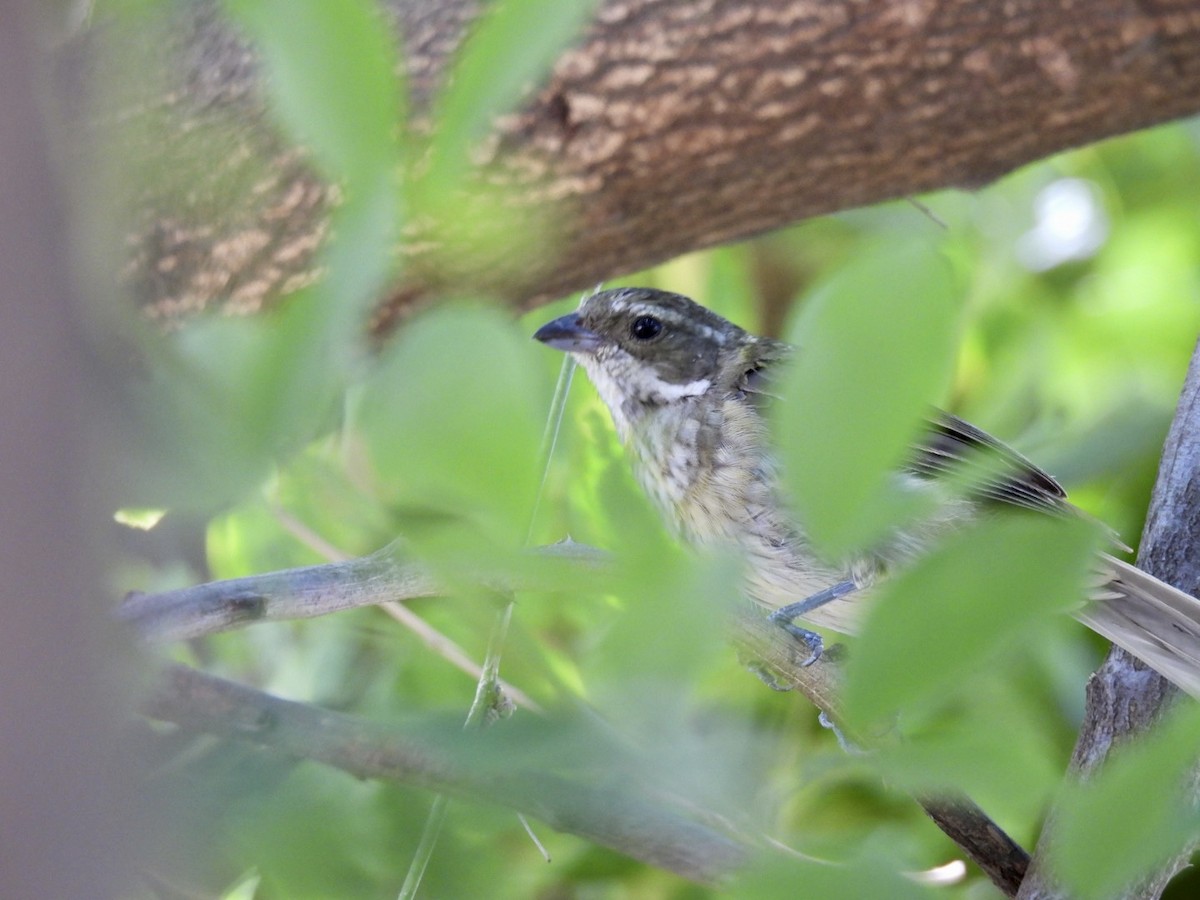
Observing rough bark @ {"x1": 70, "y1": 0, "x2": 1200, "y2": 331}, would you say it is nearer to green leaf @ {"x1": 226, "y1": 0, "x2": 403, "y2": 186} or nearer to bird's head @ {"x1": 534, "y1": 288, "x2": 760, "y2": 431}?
→ bird's head @ {"x1": 534, "y1": 288, "x2": 760, "y2": 431}

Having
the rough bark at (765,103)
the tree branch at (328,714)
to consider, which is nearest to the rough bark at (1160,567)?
the tree branch at (328,714)

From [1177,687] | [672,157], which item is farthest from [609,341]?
[1177,687]

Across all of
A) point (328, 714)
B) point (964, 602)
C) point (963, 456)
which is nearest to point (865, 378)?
point (964, 602)

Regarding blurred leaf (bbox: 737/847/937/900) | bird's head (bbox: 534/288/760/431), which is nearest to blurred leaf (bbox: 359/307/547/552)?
blurred leaf (bbox: 737/847/937/900)

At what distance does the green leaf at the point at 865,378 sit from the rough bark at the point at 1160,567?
1.43 metres

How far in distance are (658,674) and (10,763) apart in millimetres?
336

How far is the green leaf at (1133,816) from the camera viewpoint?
80 cm

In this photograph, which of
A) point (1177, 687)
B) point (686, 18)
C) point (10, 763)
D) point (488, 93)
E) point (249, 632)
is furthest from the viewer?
point (686, 18)

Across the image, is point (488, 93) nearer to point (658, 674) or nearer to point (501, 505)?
point (501, 505)

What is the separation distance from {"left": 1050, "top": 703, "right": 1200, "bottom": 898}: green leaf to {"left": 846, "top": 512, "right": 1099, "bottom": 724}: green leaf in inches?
5.0

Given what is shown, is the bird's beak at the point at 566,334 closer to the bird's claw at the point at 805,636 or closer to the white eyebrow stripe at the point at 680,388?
the white eyebrow stripe at the point at 680,388

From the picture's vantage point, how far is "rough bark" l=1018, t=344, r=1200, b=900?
7.02 ft

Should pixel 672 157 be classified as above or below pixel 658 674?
below

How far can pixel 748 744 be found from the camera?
90cm
